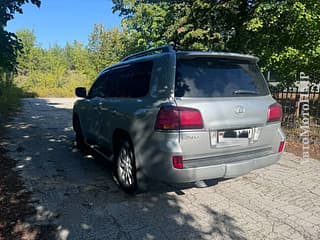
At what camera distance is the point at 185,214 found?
10.8 ft

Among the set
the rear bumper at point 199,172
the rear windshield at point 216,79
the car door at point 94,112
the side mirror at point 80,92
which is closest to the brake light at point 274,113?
the rear windshield at point 216,79

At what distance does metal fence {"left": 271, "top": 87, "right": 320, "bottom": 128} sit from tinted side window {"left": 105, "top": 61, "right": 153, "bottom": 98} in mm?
4463

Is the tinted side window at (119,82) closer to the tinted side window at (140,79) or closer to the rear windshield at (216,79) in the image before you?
the tinted side window at (140,79)

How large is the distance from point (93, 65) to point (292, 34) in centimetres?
2594

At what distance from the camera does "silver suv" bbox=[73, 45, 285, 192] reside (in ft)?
9.95

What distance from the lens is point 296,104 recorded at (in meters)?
7.00

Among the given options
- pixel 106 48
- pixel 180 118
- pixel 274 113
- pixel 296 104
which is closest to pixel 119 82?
pixel 180 118

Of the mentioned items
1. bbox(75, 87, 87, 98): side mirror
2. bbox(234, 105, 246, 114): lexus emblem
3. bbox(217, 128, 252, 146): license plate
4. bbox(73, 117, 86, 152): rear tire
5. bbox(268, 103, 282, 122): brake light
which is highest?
bbox(75, 87, 87, 98): side mirror

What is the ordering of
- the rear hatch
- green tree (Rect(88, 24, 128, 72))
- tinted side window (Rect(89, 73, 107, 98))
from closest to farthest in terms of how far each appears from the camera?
the rear hatch → tinted side window (Rect(89, 73, 107, 98)) → green tree (Rect(88, 24, 128, 72))

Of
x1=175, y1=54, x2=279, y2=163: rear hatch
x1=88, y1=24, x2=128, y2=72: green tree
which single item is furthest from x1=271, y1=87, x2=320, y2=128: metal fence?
x1=88, y1=24, x2=128, y2=72: green tree

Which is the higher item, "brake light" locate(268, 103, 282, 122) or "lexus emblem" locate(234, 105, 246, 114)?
"lexus emblem" locate(234, 105, 246, 114)

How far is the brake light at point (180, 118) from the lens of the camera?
2.97 meters

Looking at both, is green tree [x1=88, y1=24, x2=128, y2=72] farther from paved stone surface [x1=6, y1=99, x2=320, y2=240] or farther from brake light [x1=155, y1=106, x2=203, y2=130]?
brake light [x1=155, y1=106, x2=203, y2=130]

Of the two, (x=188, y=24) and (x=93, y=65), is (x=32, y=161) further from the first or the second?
(x=93, y=65)
